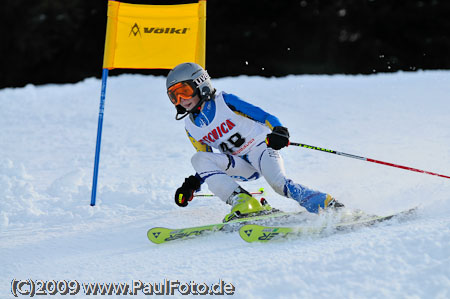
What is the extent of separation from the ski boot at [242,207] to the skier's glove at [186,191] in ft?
0.95

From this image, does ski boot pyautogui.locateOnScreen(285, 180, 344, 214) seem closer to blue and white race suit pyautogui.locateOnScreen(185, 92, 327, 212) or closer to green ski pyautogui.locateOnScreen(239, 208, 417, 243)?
blue and white race suit pyautogui.locateOnScreen(185, 92, 327, 212)

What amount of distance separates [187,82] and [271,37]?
13.6 m

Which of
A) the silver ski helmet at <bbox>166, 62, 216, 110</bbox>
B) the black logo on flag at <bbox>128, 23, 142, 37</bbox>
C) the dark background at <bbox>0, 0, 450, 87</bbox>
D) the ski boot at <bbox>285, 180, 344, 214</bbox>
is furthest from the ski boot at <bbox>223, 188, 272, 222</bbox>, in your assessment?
the dark background at <bbox>0, 0, 450, 87</bbox>

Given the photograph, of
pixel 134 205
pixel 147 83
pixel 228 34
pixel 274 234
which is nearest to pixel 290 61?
pixel 228 34

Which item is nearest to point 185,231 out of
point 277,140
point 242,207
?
point 242,207

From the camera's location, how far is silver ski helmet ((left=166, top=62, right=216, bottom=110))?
164 inches

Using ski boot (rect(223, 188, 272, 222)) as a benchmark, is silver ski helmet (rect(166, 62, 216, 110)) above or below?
above

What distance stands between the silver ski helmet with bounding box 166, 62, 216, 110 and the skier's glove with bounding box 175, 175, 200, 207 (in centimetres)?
55

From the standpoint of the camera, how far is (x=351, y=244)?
3131 millimetres

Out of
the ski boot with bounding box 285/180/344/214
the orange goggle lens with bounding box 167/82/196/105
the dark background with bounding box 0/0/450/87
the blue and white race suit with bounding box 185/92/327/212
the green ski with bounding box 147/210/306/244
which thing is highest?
the dark background with bounding box 0/0/450/87

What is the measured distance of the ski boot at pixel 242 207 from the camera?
3.93 m

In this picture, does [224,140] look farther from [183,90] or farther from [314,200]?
[314,200]

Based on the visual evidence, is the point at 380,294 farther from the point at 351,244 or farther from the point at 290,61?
the point at 290,61

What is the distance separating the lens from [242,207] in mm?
3945
